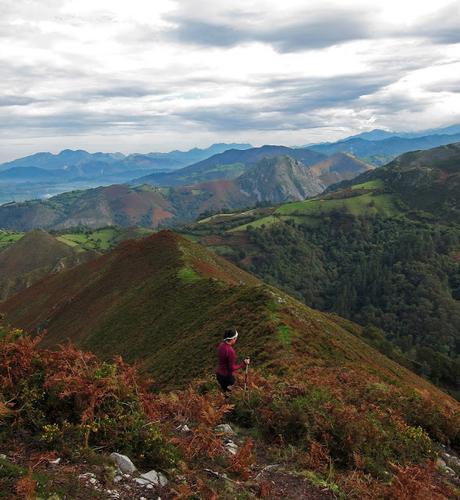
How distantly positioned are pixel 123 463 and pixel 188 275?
43737 mm

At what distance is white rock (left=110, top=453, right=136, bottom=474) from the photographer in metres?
10.5

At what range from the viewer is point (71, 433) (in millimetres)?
11250

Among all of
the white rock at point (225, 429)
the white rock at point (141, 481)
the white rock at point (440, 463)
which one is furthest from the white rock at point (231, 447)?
the white rock at point (440, 463)

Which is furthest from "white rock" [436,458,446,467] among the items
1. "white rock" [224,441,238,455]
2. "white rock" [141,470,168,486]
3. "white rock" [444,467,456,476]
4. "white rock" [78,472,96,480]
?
"white rock" [78,472,96,480]

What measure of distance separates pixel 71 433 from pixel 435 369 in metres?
94.3

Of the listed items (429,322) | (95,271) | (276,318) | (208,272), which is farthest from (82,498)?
(429,322)

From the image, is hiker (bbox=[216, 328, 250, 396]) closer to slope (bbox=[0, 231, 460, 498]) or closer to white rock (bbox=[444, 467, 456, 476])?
slope (bbox=[0, 231, 460, 498])

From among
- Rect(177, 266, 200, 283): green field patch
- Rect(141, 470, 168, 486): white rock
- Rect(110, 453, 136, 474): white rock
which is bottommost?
Rect(177, 266, 200, 283): green field patch

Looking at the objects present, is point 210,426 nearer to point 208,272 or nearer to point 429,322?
point 208,272

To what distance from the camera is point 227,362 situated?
1709 cm

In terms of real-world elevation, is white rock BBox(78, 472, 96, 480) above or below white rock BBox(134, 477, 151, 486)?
above

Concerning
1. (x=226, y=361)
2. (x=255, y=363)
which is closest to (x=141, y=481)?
(x=226, y=361)

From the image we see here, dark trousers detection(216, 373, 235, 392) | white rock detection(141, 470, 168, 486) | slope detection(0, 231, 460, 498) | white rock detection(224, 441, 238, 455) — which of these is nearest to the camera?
white rock detection(141, 470, 168, 486)

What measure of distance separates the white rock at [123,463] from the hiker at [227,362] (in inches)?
256
